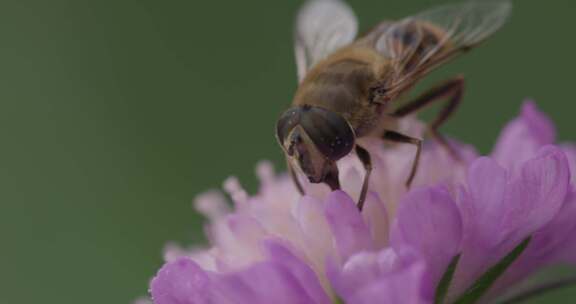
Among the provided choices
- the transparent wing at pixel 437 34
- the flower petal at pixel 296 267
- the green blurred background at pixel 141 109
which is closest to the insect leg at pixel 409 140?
the transparent wing at pixel 437 34

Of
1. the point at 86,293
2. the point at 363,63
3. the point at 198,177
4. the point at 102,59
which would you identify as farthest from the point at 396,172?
the point at 102,59

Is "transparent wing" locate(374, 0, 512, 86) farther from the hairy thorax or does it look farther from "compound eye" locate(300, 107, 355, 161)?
"compound eye" locate(300, 107, 355, 161)

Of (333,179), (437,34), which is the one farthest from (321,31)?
(333,179)

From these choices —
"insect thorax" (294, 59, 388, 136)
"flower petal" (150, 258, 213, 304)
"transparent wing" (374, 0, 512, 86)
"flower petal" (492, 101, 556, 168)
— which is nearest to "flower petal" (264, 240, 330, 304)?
"flower petal" (150, 258, 213, 304)

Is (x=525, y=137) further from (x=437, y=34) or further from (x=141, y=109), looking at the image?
(x=141, y=109)

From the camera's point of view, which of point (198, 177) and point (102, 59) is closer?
point (198, 177)

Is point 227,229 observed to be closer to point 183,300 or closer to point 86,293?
point 183,300
